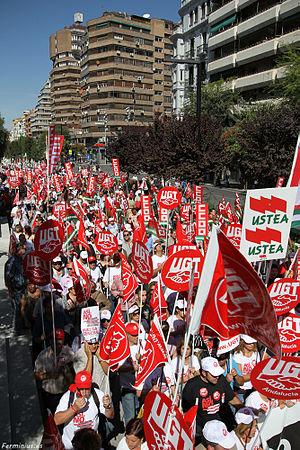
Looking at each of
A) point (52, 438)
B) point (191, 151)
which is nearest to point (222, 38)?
point (191, 151)

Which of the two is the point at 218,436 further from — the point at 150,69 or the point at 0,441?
the point at 150,69

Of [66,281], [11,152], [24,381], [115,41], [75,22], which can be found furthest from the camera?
[75,22]

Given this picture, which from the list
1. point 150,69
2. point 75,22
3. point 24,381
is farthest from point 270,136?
point 75,22

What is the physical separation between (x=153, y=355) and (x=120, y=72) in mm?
92161

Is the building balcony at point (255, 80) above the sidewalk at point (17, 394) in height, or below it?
above

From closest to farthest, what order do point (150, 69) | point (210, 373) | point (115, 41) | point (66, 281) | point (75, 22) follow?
point (210, 373)
point (66, 281)
point (115, 41)
point (150, 69)
point (75, 22)

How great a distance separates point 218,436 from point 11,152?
126 meters

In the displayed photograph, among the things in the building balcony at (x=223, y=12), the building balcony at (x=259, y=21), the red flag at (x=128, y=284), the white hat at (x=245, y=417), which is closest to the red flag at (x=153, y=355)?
the white hat at (x=245, y=417)

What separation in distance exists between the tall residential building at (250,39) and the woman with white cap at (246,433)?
103 feet

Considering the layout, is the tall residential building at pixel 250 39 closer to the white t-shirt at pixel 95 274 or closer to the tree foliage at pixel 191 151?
the tree foliage at pixel 191 151

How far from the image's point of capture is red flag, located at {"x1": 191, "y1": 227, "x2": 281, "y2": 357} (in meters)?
2.98

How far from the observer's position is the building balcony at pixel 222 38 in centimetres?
3911

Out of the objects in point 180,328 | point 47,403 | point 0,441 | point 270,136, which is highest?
point 270,136

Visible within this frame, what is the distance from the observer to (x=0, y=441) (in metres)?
4.39
